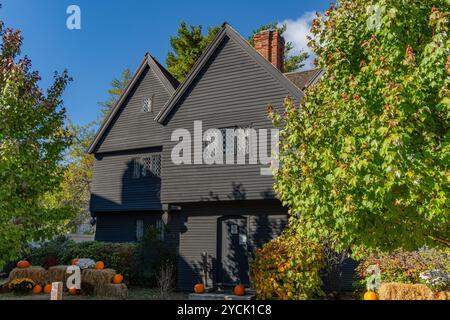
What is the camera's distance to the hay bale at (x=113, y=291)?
17.4 metres

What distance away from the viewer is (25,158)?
1147 cm

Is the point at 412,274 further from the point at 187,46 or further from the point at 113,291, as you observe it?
the point at 187,46

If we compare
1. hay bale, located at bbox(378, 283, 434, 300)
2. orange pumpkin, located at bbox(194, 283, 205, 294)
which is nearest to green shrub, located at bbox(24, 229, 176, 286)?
orange pumpkin, located at bbox(194, 283, 205, 294)

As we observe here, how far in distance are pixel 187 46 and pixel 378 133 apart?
120ft

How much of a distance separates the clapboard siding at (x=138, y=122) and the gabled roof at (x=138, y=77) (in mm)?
176

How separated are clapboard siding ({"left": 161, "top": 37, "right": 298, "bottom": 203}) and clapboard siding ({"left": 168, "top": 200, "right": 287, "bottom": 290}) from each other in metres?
0.91

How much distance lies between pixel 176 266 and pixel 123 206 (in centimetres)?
586

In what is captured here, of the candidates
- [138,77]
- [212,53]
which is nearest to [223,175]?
[212,53]

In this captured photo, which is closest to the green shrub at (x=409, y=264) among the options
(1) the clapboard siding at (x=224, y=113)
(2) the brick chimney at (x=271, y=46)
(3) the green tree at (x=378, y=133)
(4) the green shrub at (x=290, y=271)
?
(4) the green shrub at (x=290, y=271)

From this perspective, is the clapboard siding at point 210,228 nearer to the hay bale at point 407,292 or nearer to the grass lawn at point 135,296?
the grass lawn at point 135,296

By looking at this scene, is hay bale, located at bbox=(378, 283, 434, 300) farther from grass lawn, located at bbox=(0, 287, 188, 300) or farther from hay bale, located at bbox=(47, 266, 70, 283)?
hay bale, located at bbox=(47, 266, 70, 283)

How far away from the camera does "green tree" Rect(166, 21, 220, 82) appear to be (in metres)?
40.8

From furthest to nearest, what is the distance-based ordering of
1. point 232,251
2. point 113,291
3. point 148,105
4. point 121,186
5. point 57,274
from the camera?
point 121,186, point 148,105, point 232,251, point 57,274, point 113,291
